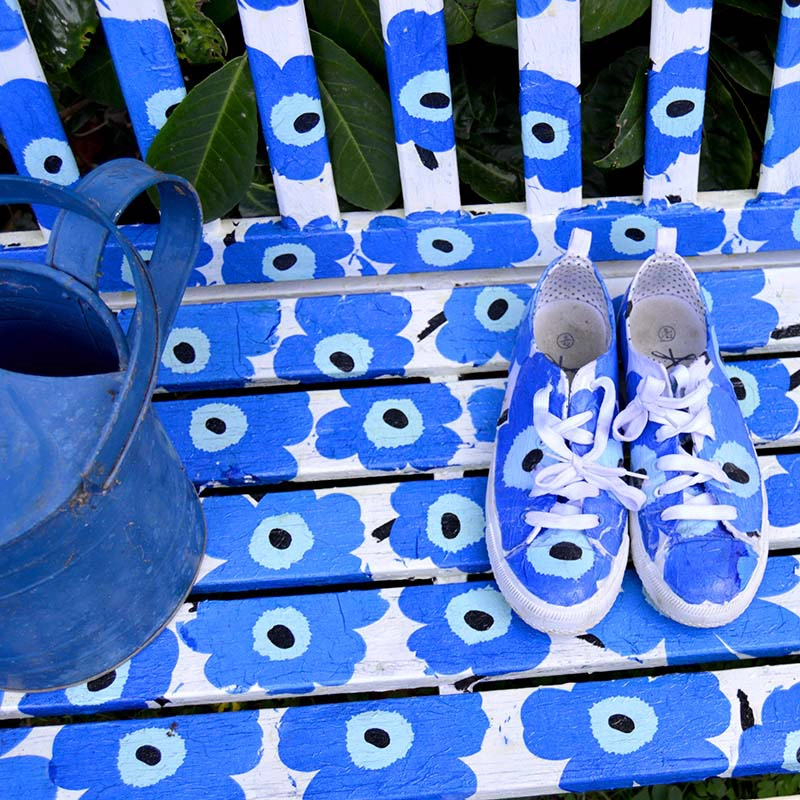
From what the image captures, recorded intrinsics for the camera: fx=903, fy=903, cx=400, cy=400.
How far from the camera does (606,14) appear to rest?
3.31ft

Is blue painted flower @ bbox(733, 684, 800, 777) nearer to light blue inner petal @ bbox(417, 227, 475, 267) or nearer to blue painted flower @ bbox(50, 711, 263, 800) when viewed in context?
blue painted flower @ bbox(50, 711, 263, 800)

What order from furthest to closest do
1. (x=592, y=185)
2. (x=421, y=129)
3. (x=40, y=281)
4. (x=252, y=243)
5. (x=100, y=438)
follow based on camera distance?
(x=592, y=185), (x=252, y=243), (x=421, y=129), (x=40, y=281), (x=100, y=438)

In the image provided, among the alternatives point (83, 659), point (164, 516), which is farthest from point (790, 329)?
point (83, 659)

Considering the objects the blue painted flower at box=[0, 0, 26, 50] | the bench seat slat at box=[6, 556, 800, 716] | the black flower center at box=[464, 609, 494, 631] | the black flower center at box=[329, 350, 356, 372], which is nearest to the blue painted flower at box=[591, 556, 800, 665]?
the bench seat slat at box=[6, 556, 800, 716]

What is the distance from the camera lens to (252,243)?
3.75ft

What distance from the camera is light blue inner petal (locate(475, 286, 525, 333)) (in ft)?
3.81

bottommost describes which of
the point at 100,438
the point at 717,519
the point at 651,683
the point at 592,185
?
the point at 651,683

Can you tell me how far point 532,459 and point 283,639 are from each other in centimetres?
33

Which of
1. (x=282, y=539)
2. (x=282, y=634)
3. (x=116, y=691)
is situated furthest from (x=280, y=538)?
(x=116, y=691)

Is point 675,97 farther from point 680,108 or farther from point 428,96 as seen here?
point 428,96

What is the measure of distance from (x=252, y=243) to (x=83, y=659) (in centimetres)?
53

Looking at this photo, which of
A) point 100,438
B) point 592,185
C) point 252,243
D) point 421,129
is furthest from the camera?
point 592,185

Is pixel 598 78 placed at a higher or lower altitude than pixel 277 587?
higher

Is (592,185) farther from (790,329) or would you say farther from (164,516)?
(164,516)
